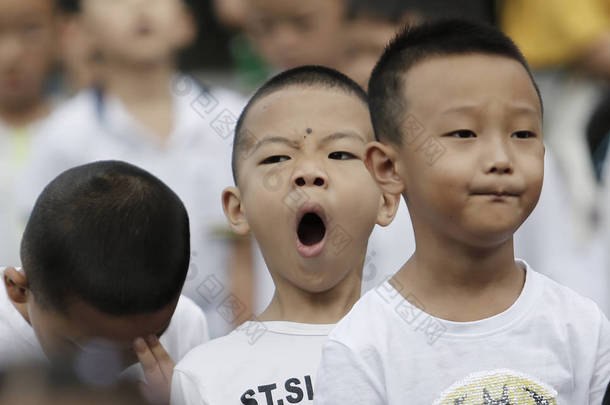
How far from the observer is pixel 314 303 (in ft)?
8.27

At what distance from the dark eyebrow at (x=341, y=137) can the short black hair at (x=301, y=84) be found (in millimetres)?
135

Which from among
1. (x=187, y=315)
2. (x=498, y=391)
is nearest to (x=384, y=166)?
(x=498, y=391)

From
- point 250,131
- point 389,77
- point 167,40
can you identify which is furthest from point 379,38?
point 389,77

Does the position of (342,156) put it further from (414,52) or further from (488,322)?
(488,322)

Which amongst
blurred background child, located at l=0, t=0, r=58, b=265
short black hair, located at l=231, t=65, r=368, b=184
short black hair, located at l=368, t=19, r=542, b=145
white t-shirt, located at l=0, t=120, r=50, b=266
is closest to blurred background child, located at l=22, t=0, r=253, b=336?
white t-shirt, located at l=0, t=120, r=50, b=266

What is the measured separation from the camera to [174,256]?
2424 millimetres

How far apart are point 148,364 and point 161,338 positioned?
1.30 feet

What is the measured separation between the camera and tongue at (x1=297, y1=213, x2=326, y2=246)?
2.54 m

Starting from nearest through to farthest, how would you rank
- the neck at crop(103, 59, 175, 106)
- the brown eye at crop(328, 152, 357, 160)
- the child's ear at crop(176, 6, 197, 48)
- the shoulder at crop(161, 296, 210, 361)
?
the brown eye at crop(328, 152, 357, 160), the shoulder at crop(161, 296, 210, 361), the neck at crop(103, 59, 175, 106), the child's ear at crop(176, 6, 197, 48)

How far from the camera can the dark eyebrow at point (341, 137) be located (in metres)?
2.54

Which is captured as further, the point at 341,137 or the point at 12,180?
the point at 12,180

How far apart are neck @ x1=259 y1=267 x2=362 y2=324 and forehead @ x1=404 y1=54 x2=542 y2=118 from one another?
0.56 m

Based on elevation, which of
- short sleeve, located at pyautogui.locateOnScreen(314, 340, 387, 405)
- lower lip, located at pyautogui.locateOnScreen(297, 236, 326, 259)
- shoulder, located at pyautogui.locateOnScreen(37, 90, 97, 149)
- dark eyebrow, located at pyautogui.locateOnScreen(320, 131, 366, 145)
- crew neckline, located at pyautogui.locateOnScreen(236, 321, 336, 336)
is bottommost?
short sleeve, located at pyautogui.locateOnScreen(314, 340, 387, 405)

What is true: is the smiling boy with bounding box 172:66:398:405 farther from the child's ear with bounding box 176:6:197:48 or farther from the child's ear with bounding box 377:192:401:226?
the child's ear with bounding box 176:6:197:48
